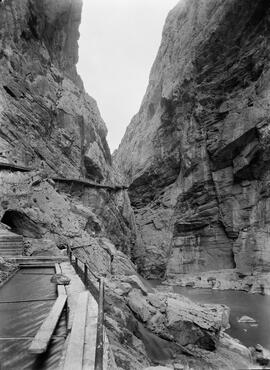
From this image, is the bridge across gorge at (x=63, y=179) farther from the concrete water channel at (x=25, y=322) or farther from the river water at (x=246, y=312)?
the river water at (x=246, y=312)

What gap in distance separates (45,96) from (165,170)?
1286 inches

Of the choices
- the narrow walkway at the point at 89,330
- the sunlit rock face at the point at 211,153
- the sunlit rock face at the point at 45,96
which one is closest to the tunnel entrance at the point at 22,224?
the sunlit rock face at the point at 45,96

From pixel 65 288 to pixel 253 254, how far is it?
4097cm

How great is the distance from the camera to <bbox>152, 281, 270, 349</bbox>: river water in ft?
63.1

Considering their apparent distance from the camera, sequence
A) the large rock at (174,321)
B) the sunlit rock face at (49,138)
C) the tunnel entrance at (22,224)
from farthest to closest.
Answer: the sunlit rock face at (49,138), the tunnel entrance at (22,224), the large rock at (174,321)

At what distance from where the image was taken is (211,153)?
54.2 metres

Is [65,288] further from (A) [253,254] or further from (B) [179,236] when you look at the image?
(B) [179,236]

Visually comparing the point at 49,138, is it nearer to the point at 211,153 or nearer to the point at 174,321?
the point at 174,321

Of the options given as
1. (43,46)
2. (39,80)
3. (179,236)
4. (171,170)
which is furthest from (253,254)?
(43,46)

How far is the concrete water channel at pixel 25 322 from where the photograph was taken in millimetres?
4031

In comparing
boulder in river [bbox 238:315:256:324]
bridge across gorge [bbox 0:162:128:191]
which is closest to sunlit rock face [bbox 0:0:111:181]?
bridge across gorge [bbox 0:162:128:191]

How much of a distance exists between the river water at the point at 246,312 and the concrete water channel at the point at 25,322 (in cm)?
1541

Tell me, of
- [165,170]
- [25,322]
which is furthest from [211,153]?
[25,322]

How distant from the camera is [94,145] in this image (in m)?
46.8
